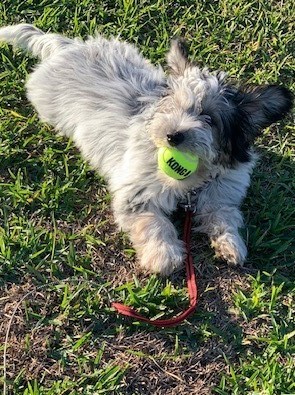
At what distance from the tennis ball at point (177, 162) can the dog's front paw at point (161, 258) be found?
428 millimetres

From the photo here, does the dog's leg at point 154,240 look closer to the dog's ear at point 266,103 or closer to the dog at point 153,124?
the dog at point 153,124

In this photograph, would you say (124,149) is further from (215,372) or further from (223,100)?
(215,372)

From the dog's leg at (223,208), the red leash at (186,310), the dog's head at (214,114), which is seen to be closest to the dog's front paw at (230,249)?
the dog's leg at (223,208)

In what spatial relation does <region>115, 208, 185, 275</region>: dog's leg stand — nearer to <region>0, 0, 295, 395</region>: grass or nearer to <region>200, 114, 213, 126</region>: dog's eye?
<region>0, 0, 295, 395</region>: grass

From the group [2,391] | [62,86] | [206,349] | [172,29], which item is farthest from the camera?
[172,29]

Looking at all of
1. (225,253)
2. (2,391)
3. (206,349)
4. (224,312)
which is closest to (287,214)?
(225,253)

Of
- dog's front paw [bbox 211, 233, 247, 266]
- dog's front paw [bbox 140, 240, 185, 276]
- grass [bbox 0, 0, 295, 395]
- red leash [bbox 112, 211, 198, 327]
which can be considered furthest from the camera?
dog's front paw [bbox 211, 233, 247, 266]

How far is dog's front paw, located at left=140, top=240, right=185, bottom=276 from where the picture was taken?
3.70 m

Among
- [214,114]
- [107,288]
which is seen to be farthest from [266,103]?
[107,288]

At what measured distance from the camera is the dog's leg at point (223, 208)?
3.88 m

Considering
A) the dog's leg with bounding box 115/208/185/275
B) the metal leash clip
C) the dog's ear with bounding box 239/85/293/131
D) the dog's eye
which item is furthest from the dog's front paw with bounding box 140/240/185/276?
the dog's ear with bounding box 239/85/293/131

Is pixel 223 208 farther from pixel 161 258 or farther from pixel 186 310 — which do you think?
pixel 186 310

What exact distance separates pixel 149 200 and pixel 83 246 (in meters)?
0.51

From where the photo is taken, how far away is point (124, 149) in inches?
163
